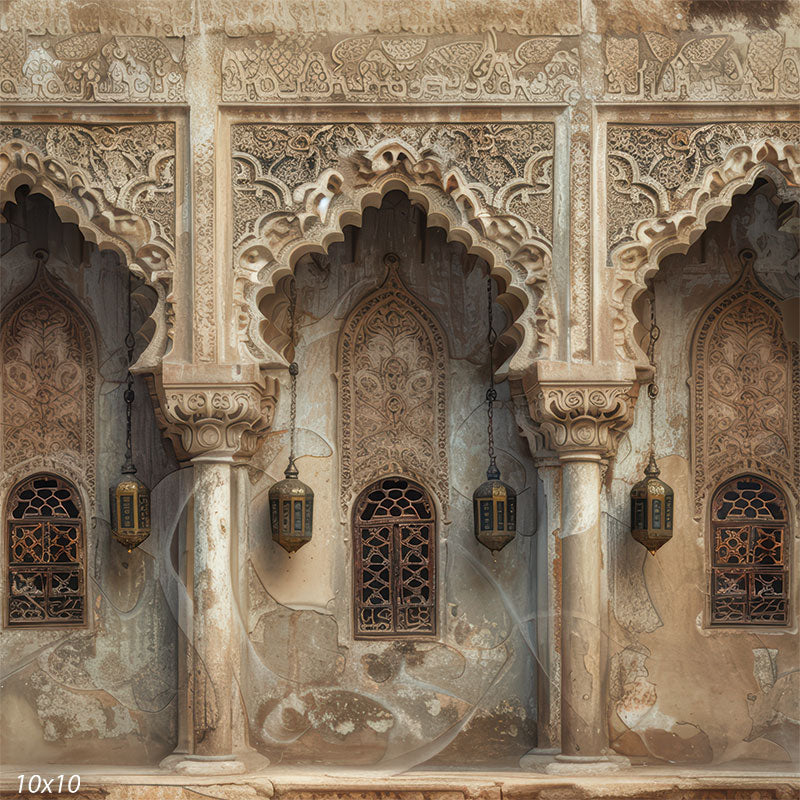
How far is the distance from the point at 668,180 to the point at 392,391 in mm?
2402

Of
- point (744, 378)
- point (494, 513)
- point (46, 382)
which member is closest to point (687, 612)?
point (494, 513)

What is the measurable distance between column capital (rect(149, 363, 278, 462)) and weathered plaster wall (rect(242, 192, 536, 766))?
774mm

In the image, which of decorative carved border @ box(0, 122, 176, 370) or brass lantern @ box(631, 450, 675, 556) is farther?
brass lantern @ box(631, 450, 675, 556)

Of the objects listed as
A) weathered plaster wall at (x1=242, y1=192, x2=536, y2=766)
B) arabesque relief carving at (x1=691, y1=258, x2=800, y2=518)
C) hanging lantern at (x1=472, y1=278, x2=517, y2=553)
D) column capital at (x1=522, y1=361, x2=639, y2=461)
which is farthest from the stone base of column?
arabesque relief carving at (x1=691, y1=258, x2=800, y2=518)

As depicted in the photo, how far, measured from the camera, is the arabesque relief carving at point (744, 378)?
10.9 metres

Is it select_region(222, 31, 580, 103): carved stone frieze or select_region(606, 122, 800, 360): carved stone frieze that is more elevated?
select_region(222, 31, 580, 103): carved stone frieze

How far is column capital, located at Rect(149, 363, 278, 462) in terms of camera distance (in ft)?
32.8

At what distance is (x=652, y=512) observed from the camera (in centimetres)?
1045

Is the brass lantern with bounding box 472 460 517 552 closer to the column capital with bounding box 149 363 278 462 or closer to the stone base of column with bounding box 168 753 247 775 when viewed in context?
the column capital with bounding box 149 363 278 462

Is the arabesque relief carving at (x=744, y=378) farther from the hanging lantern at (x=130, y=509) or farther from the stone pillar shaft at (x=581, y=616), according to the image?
the hanging lantern at (x=130, y=509)

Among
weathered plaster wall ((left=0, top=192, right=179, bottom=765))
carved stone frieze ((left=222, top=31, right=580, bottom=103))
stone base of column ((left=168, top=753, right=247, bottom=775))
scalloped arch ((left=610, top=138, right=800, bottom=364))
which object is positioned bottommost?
stone base of column ((left=168, top=753, right=247, bottom=775))

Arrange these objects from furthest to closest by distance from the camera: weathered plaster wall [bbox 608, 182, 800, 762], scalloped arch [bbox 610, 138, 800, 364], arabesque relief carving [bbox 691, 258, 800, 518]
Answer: arabesque relief carving [bbox 691, 258, 800, 518]
weathered plaster wall [bbox 608, 182, 800, 762]
scalloped arch [bbox 610, 138, 800, 364]

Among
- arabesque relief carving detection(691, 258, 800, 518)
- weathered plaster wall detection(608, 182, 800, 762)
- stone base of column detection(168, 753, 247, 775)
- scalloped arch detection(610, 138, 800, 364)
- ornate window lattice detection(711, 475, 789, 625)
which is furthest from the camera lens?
arabesque relief carving detection(691, 258, 800, 518)

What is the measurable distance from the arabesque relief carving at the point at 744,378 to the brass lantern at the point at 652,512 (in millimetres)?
555
